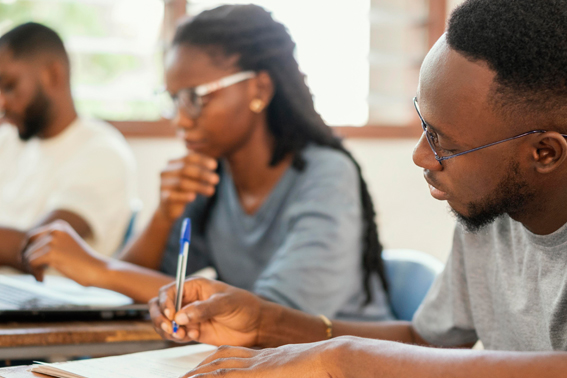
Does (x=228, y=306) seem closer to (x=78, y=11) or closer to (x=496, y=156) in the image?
(x=496, y=156)

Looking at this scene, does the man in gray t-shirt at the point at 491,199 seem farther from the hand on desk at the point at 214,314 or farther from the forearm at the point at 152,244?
the forearm at the point at 152,244

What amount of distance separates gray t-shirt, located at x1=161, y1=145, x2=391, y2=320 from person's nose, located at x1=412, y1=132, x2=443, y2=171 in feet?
1.87

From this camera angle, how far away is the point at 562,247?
90 cm

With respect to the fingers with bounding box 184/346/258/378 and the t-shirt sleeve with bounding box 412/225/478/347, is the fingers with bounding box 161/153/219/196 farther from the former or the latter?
the fingers with bounding box 184/346/258/378

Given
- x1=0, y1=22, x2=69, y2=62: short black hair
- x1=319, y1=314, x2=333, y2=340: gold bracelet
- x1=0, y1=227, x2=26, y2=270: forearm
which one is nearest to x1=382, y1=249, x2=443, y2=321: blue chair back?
x1=319, y1=314, x2=333, y2=340: gold bracelet

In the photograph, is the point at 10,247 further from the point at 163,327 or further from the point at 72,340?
the point at 163,327

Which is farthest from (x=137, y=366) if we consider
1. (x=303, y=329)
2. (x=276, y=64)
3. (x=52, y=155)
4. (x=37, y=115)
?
(x=37, y=115)

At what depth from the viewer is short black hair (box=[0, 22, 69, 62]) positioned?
7.75 feet

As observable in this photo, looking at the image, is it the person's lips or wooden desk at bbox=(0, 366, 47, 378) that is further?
the person's lips

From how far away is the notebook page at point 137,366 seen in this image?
826mm

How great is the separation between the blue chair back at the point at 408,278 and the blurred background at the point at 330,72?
149 centimetres

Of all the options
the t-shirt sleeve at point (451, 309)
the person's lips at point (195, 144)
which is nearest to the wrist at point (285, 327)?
the t-shirt sleeve at point (451, 309)

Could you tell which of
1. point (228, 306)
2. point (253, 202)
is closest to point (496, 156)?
point (228, 306)

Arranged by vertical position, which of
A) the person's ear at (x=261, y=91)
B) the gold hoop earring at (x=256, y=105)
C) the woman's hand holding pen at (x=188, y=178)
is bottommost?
the woman's hand holding pen at (x=188, y=178)
